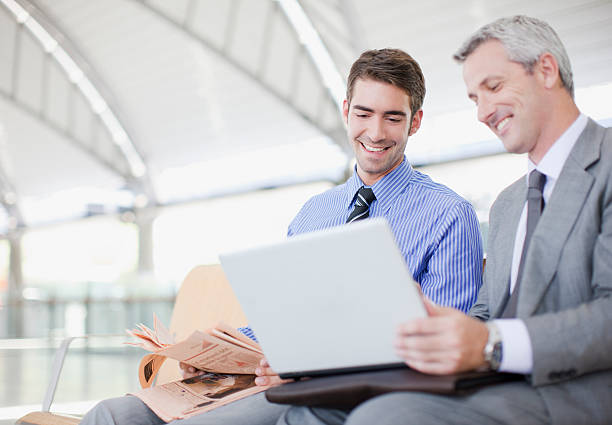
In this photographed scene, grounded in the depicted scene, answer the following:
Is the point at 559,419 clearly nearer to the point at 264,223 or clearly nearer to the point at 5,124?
the point at 264,223

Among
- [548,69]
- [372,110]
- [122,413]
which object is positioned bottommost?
[122,413]

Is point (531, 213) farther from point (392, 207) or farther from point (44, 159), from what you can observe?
point (44, 159)

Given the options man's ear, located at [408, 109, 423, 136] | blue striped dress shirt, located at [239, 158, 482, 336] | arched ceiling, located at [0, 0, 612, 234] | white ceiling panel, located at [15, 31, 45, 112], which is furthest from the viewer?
white ceiling panel, located at [15, 31, 45, 112]

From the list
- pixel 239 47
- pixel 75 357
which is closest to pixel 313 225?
pixel 75 357

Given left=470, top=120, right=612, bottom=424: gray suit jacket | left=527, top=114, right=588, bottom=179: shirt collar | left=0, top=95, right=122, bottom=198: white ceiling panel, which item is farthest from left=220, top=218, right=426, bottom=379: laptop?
left=0, top=95, right=122, bottom=198: white ceiling panel

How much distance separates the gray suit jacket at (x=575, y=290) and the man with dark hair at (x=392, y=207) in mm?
411

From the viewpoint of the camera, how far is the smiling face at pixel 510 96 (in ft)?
4.72

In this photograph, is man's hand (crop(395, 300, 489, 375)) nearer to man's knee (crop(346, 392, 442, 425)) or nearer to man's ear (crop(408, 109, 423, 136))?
man's knee (crop(346, 392, 442, 425))

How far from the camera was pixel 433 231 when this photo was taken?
199cm

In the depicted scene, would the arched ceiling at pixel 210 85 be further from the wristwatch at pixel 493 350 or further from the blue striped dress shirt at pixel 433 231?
the wristwatch at pixel 493 350

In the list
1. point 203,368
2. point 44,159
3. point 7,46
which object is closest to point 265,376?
point 203,368

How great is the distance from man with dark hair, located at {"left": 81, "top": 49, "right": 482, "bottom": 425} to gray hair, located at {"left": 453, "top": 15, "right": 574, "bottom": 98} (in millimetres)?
650

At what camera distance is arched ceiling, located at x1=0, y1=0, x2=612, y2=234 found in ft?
35.2

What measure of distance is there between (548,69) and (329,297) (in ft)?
2.57
